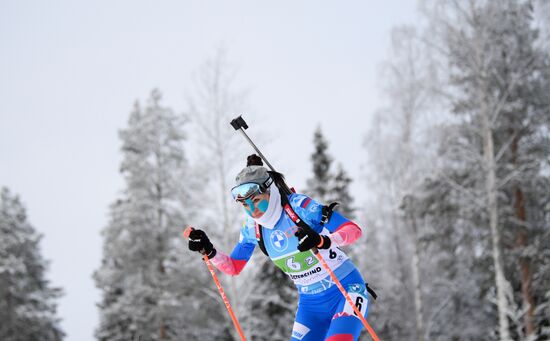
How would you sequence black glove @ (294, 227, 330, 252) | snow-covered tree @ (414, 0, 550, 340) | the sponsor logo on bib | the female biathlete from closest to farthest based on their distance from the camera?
black glove @ (294, 227, 330, 252) → the female biathlete → the sponsor logo on bib → snow-covered tree @ (414, 0, 550, 340)

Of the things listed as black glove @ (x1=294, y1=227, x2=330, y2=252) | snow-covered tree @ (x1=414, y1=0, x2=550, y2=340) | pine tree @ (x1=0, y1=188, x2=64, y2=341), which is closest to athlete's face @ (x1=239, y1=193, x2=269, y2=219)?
black glove @ (x1=294, y1=227, x2=330, y2=252)

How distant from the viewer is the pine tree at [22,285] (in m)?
23.2

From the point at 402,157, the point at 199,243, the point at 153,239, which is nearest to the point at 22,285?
the point at 153,239

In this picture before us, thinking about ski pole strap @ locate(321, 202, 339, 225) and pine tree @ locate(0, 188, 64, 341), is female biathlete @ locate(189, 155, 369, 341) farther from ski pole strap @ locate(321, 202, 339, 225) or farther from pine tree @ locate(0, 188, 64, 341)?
pine tree @ locate(0, 188, 64, 341)

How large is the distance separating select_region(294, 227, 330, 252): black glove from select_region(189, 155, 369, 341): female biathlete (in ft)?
0.58

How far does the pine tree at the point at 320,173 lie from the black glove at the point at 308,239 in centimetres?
1742

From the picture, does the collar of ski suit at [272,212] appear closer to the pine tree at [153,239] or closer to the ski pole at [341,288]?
the ski pole at [341,288]

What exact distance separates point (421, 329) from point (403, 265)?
25.5 feet

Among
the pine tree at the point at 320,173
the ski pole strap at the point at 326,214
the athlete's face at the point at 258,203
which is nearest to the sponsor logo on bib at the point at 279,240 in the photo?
the athlete's face at the point at 258,203

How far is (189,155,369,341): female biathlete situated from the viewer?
14.5 feet

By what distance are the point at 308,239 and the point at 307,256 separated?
53 cm

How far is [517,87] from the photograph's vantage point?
1628cm

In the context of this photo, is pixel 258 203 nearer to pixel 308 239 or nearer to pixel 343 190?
pixel 308 239

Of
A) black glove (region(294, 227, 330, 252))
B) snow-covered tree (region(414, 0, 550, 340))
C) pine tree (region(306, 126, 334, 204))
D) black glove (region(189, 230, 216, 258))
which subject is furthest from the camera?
pine tree (region(306, 126, 334, 204))
